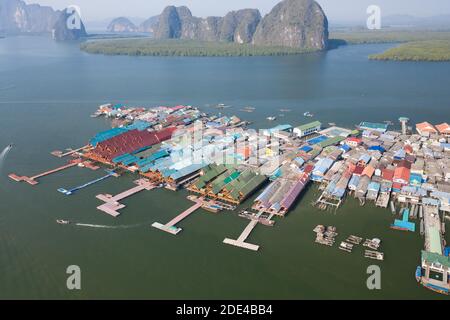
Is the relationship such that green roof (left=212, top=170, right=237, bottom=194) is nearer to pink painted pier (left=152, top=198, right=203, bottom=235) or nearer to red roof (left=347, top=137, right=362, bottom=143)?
pink painted pier (left=152, top=198, right=203, bottom=235)

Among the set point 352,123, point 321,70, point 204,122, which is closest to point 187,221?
point 204,122

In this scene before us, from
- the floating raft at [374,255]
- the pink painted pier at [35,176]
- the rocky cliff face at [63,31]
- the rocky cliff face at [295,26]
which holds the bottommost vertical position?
the floating raft at [374,255]

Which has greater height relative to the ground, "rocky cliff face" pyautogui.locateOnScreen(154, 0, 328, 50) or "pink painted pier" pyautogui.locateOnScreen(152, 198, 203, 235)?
"rocky cliff face" pyautogui.locateOnScreen(154, 0, 328, 50)

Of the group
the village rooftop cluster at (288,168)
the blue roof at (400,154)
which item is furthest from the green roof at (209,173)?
the blue roof at (400,154)

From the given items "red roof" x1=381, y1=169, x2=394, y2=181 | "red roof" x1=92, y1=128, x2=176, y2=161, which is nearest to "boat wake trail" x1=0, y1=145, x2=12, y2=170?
"red roof" x1=92, y1=128, x2=176, y2=161

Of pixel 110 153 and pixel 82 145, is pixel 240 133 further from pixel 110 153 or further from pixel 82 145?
pixel 82 145

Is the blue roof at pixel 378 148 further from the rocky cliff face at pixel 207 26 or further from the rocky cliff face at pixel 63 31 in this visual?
the rocky cliff face at pixel 63 31
